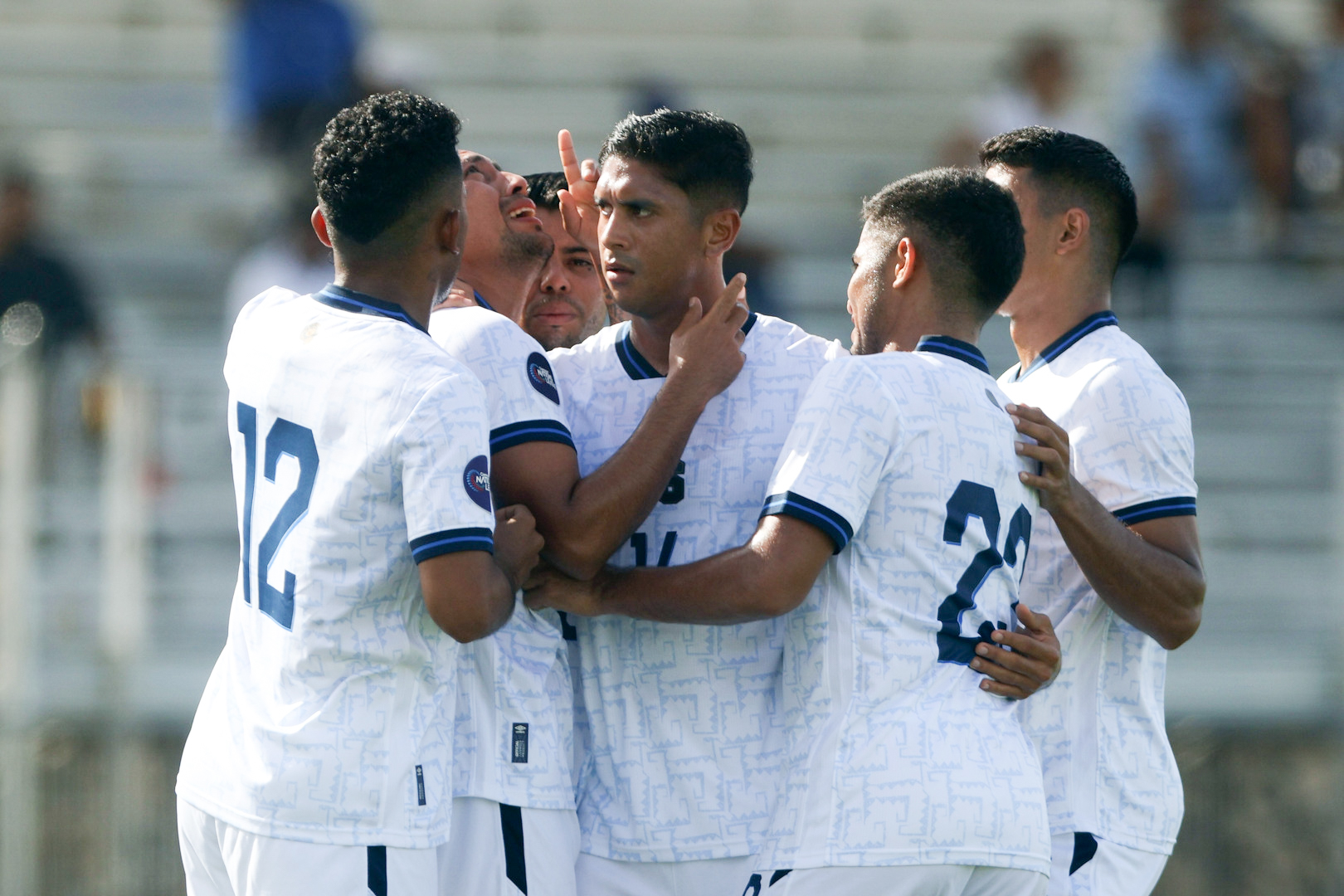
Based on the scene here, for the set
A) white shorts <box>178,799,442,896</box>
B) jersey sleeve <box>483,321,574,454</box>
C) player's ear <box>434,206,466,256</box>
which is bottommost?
white shorts <box>178,799,442,896</box>

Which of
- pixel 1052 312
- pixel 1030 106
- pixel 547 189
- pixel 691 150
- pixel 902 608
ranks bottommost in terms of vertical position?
pixel 902 608

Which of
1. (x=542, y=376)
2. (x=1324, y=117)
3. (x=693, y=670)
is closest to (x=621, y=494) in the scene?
(x=542, y=376)

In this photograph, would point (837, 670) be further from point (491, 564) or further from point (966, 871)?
point (491, 564)

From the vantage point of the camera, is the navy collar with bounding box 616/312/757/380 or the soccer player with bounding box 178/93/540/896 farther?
the navy collar with bounding box 616/312/757/380

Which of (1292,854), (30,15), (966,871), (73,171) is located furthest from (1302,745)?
(30,15)

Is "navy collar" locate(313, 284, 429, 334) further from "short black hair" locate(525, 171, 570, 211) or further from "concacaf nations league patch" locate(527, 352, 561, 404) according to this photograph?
"short black hair" locate(525, 171, 570, 211)

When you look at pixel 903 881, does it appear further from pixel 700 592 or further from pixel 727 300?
pixel 727 300

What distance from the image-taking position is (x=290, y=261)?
8.97m

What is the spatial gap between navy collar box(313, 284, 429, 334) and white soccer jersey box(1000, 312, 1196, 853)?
4.78ft

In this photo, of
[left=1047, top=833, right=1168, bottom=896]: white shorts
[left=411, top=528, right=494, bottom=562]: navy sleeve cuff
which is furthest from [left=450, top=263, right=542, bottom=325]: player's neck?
[left=1047, top=833, right=1168, bottom=896]: white shorts

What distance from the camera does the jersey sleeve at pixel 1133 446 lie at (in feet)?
11.5

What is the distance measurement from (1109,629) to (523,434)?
138 centimetres

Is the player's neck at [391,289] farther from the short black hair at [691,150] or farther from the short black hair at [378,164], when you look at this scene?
the short black hair at [691,150]

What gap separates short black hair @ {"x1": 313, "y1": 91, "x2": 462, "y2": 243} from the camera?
3123 mm
